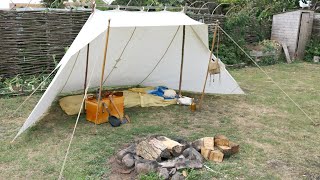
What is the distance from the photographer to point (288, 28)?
1097 centimetres

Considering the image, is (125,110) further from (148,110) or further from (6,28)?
(6,28)

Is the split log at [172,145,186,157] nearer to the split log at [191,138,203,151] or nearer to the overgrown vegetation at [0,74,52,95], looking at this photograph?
the split log at [191,138,203,151]

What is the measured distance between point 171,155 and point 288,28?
867 centimetres

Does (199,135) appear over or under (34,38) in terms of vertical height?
under

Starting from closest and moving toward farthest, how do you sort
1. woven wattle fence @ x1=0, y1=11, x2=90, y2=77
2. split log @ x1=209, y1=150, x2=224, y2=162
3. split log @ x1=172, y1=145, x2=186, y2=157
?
split log @ x1=172, y1=145, x2=186, y2=157 → split log @ x1=209, y1=150, x2=224, y2=162 → woven wattle fence @ x1=0, y1=11, x2=90, y2=77

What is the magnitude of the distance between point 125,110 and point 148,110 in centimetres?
38

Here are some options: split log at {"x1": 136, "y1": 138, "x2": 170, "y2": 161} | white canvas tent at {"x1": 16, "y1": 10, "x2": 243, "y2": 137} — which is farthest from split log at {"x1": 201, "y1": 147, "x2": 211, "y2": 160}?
white canvas tent at {"x1": 16, "y1": 10, "x2": 243, "y2": 137}

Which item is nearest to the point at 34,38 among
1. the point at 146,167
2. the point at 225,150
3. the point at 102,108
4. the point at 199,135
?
the point at 102,108

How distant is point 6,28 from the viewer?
6.78m

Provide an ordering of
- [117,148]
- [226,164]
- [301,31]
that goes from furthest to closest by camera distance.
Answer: [301,31], [117,148], [226,164]

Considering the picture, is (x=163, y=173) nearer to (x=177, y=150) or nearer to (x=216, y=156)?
(x=177, y=150)

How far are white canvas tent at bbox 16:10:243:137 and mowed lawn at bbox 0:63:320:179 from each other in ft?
1.52

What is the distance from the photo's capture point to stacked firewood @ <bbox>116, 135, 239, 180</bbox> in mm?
3441

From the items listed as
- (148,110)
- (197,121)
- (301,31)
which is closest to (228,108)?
(197,121)
